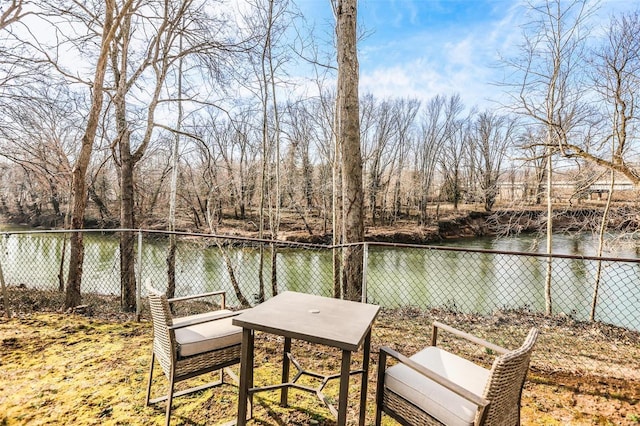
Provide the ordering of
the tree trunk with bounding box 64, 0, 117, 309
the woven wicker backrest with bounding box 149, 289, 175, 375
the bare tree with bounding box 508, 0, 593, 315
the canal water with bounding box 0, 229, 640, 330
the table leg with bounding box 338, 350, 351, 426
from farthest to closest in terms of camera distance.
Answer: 1. the canal water with bounding box 0, 229, 640, 330
2. the bare tree with bounding box 508, 0, 593, 315
3. the tree trunk with bounding box 64, 0, 117, 309
4. the woven wicker backrest with bounding box 149, 289, 175, 375
5. the table leg with bounding box 338, 350, 351, 426

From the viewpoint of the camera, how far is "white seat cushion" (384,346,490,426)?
4.17 ft

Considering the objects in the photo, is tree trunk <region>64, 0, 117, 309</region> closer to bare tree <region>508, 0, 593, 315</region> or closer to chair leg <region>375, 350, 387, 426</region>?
chair leg <region>375, 350, 387, 426</region>

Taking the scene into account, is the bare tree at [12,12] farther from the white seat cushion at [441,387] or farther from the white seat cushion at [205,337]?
the white seat cushion at [441,387]

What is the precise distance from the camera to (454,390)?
1.21 m

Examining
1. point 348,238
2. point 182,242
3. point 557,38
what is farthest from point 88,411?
point 557,38

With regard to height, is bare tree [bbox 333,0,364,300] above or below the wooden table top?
above

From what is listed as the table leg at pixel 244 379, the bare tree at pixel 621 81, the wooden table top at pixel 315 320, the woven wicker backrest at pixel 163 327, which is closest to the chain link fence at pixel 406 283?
the wooden table top at pixel 315 320

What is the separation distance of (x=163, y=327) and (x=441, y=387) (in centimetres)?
151

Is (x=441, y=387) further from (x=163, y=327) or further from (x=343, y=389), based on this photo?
(x=163, y=327)

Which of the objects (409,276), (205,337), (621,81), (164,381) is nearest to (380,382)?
(205,337)

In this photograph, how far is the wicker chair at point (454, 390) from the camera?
3.95ft

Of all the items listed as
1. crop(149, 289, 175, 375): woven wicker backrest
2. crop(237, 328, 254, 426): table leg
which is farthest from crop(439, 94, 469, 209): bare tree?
crop(149, 289, 175, 375): woven wicker backrest

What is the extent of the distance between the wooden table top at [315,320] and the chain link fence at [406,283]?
131 cm

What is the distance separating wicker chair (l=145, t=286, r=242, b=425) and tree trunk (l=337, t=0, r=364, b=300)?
71.9 inches
